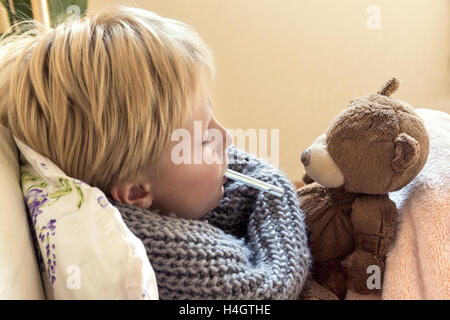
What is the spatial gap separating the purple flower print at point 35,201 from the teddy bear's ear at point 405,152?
447 mm

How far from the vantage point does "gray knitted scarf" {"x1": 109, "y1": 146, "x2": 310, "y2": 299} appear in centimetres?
56

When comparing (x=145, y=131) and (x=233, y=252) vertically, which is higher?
(x=145, y=131)

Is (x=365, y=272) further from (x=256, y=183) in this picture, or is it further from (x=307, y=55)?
(x=307, y=55)

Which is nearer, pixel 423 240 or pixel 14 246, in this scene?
pixel 14 246

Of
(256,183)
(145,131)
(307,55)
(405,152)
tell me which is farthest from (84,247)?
(307,55)

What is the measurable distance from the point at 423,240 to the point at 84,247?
1.42 feet

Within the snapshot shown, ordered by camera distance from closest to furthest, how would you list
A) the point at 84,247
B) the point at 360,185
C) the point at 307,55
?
the point at 84,247
the point at 360,185
the point at 307,55

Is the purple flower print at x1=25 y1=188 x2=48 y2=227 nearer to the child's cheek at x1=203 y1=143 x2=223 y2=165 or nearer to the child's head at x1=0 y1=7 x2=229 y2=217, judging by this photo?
the child's head at x1=0 y1=7 x2=229 y2=217

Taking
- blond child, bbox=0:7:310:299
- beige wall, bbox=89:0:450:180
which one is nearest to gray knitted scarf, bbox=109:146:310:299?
blond child, bbox=0:7:310:299

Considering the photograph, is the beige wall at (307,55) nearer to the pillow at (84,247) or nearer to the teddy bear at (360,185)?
the teddy bear at (360,185)

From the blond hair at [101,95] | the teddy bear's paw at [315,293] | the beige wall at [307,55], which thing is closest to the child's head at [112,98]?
the blond hair at [101,95]

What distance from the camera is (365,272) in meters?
0.65

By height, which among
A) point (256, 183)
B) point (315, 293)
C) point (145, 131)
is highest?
point (145, 131)
